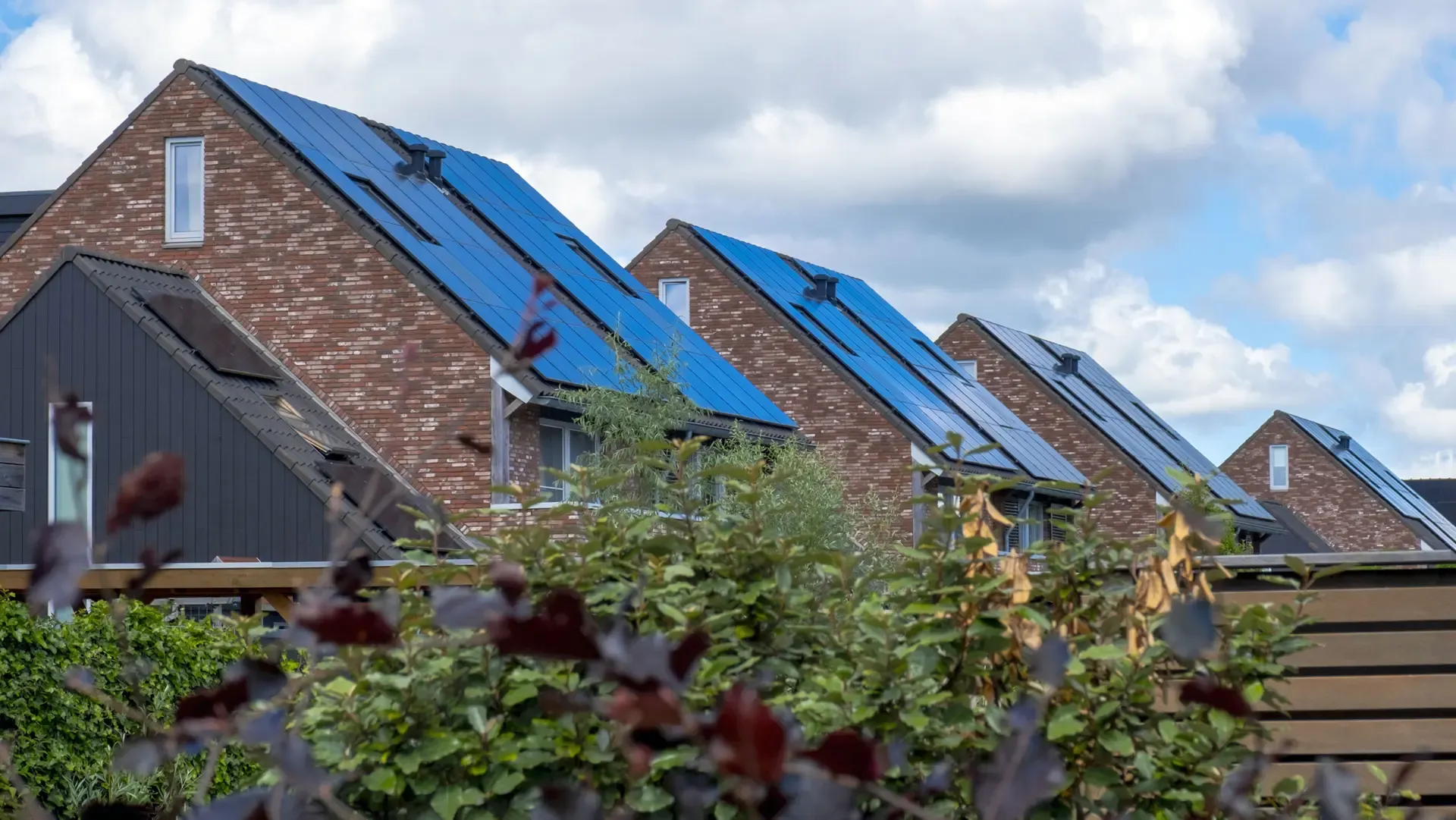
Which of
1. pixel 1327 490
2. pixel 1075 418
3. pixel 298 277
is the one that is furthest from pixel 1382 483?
pixel 298 277

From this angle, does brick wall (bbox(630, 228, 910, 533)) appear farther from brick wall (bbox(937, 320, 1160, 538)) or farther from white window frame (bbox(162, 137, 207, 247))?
white window frame (bbox(162, 137, 207, 247))

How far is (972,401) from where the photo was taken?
120 ft

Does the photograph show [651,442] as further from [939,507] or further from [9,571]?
[9,571]

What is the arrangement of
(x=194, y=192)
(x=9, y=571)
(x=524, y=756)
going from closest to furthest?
(x=524, y=756) → (x=9, y=571) → (x=194, y=192)

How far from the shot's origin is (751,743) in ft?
4.81

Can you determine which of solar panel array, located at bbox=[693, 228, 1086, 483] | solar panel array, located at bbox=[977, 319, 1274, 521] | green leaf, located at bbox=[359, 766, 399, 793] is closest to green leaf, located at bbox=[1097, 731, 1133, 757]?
green leaf, located at bbox=[359, 766, 399, 793]

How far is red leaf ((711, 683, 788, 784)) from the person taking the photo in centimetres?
146

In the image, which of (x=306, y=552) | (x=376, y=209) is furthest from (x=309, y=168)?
(x=306, y=552)

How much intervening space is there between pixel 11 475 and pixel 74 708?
407 cm

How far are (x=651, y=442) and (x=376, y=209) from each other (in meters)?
19.5

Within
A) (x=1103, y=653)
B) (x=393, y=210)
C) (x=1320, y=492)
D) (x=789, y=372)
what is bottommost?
(x=1320, y=492)

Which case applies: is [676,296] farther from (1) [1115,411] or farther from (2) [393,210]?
(1) [1115,411]

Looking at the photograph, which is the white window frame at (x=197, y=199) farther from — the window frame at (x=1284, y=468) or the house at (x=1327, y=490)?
the window frame at (x=1284, y=468)

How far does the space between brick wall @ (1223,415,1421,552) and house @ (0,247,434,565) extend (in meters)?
46.5
